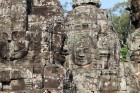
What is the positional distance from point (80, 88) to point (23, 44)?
609 cm

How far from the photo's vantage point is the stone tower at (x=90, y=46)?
42.2ft

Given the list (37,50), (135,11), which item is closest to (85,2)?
(135,11)

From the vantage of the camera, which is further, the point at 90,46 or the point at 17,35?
the point at 90,46

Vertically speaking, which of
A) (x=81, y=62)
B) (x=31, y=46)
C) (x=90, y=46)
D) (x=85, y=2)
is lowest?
(x=81, y=62)

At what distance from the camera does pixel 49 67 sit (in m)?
6.79

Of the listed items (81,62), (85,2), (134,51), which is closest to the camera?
(134,51)

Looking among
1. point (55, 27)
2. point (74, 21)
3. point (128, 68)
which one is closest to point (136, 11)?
point (128, 68)

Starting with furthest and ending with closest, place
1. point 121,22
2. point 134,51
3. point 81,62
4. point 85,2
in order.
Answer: point 121,22 → point 85,2 → point 81,62 → point 134,51

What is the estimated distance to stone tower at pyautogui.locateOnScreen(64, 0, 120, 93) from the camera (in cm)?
1287

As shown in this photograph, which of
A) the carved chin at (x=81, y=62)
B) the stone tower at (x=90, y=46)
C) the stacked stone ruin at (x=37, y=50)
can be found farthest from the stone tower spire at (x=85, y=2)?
the stacked stone ruin at (x=37, y=50)

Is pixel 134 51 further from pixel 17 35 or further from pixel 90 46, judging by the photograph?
pixel 90 46

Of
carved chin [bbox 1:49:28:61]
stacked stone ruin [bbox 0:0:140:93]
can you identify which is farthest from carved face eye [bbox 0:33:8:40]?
carved chin [bbox 1:49:28:61]

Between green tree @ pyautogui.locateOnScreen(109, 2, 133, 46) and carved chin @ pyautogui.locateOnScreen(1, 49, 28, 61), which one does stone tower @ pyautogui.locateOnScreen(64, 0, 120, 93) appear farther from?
green tree @ pyautogui.locateOnScreen(109, 2, 133, 46)

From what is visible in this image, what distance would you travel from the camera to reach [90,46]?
43.4 feet
